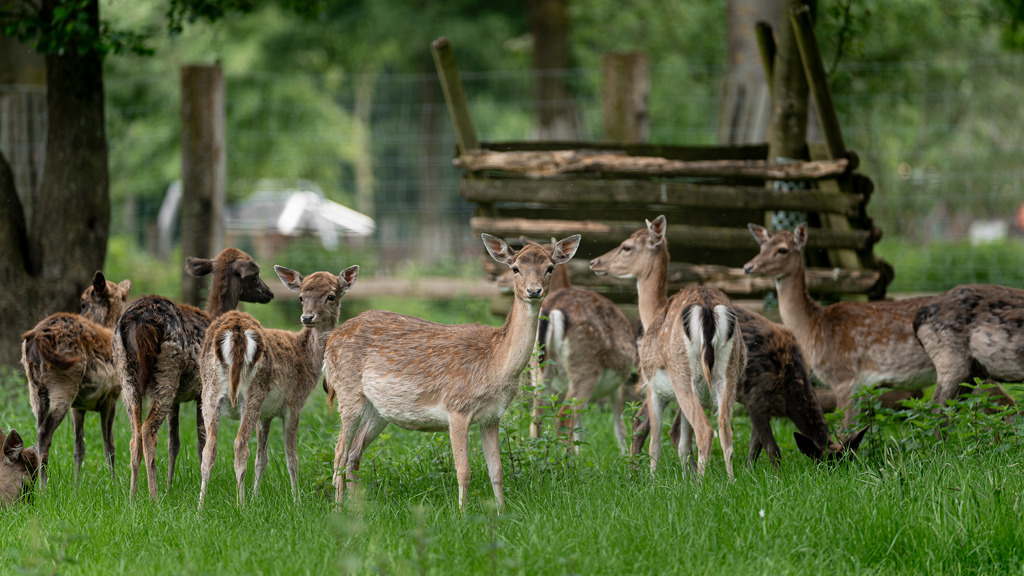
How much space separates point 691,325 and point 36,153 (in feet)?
21.5

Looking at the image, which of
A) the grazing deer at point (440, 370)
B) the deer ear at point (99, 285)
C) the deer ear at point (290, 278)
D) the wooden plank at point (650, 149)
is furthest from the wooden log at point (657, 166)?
the deer ear at point (99, 285)

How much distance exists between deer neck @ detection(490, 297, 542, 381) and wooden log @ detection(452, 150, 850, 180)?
325cm

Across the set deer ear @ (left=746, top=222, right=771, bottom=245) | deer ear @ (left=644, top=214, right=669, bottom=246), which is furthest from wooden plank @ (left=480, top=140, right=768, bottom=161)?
deer ear @ (left=644, top=214, right=669, bottom=246)

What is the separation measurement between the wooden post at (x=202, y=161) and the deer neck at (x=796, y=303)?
5134mm

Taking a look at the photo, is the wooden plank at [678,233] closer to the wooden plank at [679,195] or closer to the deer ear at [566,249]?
the wooden plank at [679,195]

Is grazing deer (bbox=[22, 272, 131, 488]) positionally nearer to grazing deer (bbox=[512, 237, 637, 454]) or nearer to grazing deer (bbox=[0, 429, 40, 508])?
grazing deer (bbox=[0, 429, 40, 508])

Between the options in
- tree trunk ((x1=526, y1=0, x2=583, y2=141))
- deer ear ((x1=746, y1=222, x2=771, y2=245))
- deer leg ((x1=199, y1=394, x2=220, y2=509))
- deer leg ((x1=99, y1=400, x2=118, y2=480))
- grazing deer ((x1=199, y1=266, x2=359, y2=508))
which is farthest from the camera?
tree trunk ((x1=526, y1=0, x2=583, y2=141))

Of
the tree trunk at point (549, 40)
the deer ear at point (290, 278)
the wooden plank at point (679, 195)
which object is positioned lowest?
the deer ear at point (290, 278)

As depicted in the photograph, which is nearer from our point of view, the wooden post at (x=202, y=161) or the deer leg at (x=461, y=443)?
the deer leg at (x=461, y=443)

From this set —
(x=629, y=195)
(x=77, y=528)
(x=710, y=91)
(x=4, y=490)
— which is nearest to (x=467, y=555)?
(x=77, y=528)

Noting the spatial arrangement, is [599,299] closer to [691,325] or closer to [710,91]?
[691,325]

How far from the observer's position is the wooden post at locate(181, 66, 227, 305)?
31.7 feet

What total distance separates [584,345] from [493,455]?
2.04 metres

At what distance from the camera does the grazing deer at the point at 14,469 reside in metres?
5.52
